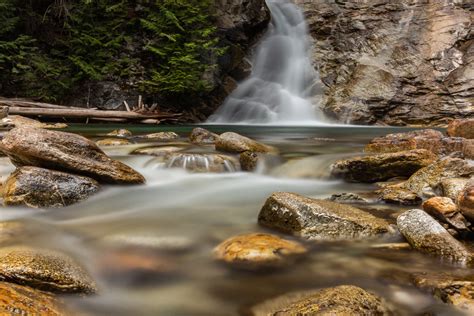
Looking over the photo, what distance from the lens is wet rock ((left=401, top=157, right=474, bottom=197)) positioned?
16.3 feet

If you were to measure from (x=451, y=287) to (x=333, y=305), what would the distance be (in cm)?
91

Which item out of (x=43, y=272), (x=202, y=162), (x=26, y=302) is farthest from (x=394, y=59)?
(x=26, y=302)

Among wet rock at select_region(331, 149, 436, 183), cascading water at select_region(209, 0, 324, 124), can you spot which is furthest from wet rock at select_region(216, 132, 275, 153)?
cascading water at select_region(209, 0, 324, 124)

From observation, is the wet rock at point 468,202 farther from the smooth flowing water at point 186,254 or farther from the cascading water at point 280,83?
the cascading water at point 280,83

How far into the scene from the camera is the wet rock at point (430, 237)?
311 centimetres

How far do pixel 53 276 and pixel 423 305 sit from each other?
7.78 feet

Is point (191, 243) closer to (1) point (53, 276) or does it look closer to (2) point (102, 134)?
(1) point (53, 276)

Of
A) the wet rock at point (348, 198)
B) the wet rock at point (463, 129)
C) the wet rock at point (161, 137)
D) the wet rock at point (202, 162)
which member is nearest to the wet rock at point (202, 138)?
the wet rock at point (161, 137)

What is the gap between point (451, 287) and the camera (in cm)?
251

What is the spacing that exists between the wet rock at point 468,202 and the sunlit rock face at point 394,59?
15.1 m

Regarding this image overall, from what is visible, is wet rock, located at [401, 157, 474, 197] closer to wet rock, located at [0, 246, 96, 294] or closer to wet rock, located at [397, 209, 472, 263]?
wet rock, located at [397, 209, 472, 263]

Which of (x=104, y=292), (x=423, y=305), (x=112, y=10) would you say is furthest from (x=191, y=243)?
(x=112, y=10)

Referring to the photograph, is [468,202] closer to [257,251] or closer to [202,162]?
[257,251]

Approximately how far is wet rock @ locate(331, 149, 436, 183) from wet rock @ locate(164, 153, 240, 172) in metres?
2.04
